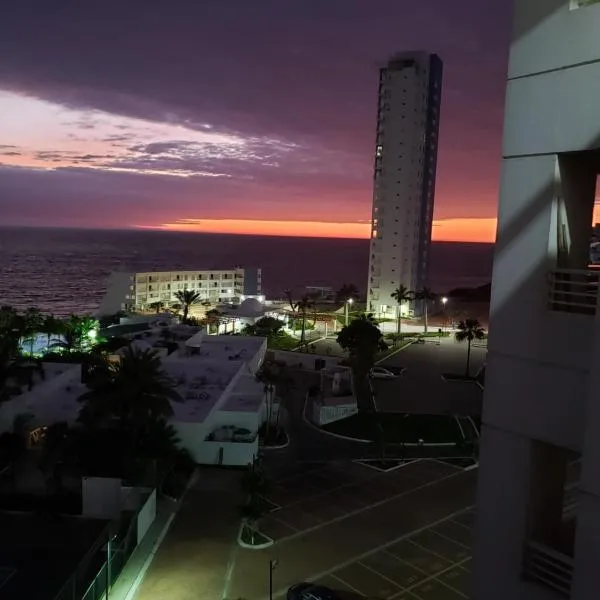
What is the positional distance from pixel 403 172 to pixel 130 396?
63.4 m

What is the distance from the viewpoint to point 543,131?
515cm

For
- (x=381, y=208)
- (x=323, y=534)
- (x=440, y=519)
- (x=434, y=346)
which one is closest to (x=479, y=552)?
(x=323, y=534)

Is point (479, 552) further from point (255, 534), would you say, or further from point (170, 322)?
Answer: point (170, 322)

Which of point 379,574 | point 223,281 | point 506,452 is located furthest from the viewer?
point 223,281

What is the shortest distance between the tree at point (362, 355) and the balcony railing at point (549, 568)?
31.5m

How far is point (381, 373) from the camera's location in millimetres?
46000

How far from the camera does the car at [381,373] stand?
45.3m

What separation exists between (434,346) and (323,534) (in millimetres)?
39995

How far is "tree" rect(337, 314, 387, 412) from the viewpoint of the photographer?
39.6 metres

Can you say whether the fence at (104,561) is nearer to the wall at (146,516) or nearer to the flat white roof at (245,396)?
the wall at (146,516)

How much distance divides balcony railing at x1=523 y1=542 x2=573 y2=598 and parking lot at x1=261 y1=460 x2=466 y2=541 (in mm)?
15584

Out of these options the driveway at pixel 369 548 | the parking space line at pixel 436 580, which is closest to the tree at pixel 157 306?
the driveway at pixel 369 548

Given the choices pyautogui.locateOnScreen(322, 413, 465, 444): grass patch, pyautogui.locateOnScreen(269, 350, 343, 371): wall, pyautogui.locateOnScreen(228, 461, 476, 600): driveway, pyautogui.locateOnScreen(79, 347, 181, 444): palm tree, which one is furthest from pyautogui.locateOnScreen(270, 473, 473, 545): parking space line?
pyautogui.locateOnScreen(269, 350, 343, 371): wall

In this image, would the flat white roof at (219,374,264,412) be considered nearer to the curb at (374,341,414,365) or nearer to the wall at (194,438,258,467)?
the wall at (194,438,258,467)
